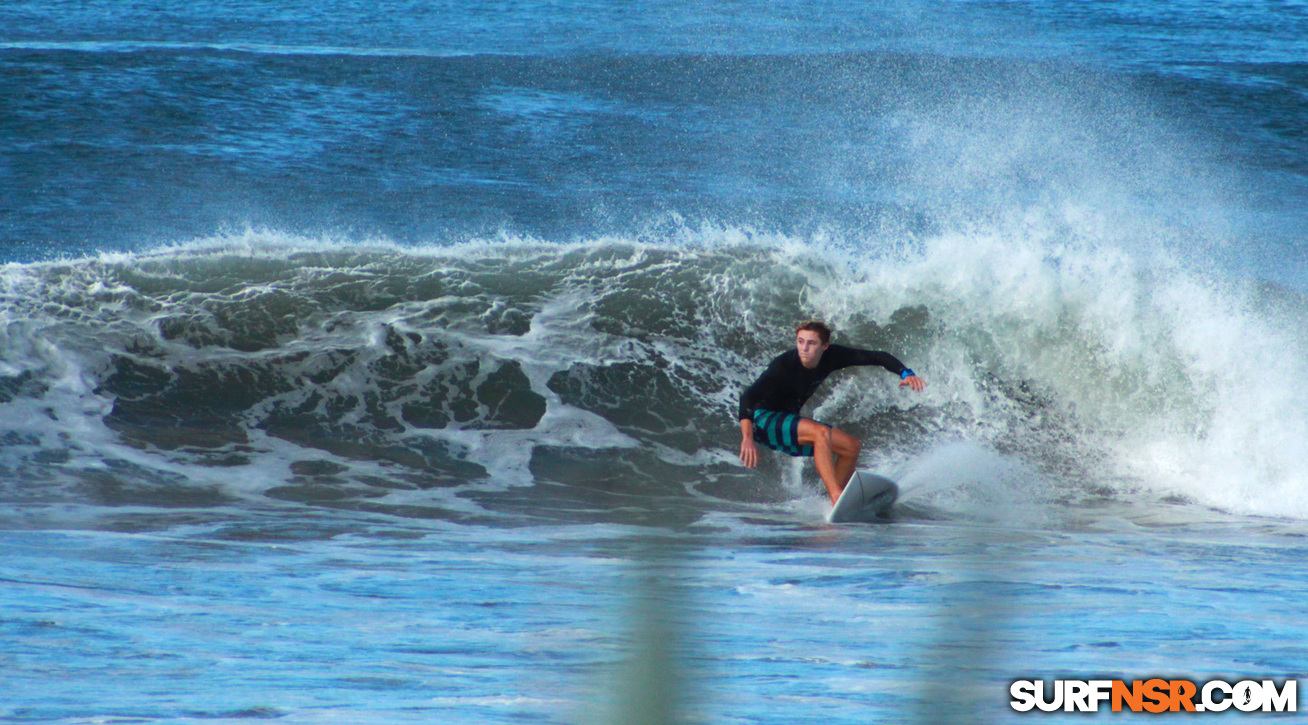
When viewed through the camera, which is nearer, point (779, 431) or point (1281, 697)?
point (1281, 697)

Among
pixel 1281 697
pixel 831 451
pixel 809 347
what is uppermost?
pixel 809 347

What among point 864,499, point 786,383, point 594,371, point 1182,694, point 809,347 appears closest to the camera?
point 1182,694

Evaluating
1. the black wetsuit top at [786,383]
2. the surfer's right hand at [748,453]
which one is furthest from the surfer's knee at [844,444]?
the surfer's right hand at [748,453]

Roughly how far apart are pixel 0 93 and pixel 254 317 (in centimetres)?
1800

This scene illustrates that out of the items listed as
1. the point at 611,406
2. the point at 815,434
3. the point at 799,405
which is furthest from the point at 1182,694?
the point at 611,406

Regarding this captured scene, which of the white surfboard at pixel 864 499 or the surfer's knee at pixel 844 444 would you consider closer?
the white surfboard at pixel 864 499

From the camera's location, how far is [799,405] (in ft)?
24.9

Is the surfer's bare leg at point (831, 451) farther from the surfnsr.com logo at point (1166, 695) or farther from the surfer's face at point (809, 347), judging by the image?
the surfnsr.com logo at point (1166, 695)

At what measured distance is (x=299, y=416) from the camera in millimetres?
9430

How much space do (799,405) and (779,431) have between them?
306 millimetres

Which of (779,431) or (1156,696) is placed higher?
(779,431)

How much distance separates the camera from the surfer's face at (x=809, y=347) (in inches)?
290

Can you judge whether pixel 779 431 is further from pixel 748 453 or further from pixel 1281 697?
pixel 1281 697

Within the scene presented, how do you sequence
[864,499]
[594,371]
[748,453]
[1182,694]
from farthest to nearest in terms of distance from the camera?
[594,371] → [864,499] → [748,453] → [1182,694]
